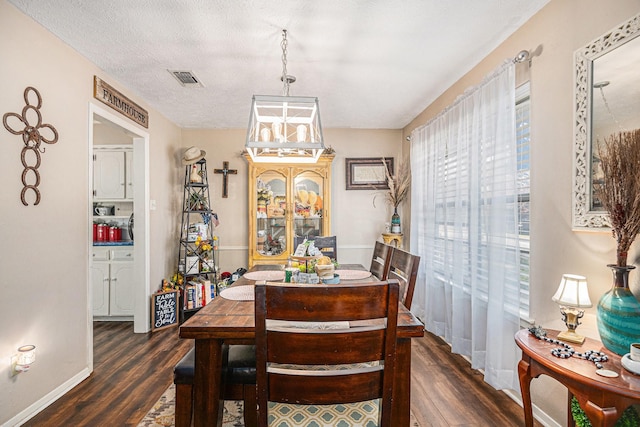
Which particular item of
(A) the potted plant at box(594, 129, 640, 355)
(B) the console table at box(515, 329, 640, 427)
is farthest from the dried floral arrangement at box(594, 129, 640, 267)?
(B) the console table at box(515, 329, 640, 427)

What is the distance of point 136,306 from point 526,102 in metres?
4.03

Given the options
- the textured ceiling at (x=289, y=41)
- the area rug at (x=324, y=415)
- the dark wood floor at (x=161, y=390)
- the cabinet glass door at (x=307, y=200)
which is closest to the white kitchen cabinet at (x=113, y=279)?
the dark wood floor at (x=161, y=390)

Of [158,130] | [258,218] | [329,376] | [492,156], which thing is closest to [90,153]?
[158,130]

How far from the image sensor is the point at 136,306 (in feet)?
11.3

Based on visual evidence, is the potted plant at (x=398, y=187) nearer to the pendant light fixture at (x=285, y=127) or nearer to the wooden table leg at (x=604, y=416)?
the pendant light fixture at (x=285, y=127)

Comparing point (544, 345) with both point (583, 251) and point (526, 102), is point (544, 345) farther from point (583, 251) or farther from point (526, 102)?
point (526, 102)

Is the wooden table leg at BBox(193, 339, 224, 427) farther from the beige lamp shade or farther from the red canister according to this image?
the red canister

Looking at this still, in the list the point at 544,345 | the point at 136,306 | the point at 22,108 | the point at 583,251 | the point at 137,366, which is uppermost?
the point at 22,108

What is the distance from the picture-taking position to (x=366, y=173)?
447 centimetres

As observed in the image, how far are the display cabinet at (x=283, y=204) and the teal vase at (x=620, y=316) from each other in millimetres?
3165

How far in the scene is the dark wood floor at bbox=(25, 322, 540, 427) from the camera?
1.97 m

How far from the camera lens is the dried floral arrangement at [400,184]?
4.12 metres

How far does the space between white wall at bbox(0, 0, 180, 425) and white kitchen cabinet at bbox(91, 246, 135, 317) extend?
3.94ft

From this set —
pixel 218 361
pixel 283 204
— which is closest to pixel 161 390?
pixel 218 361
